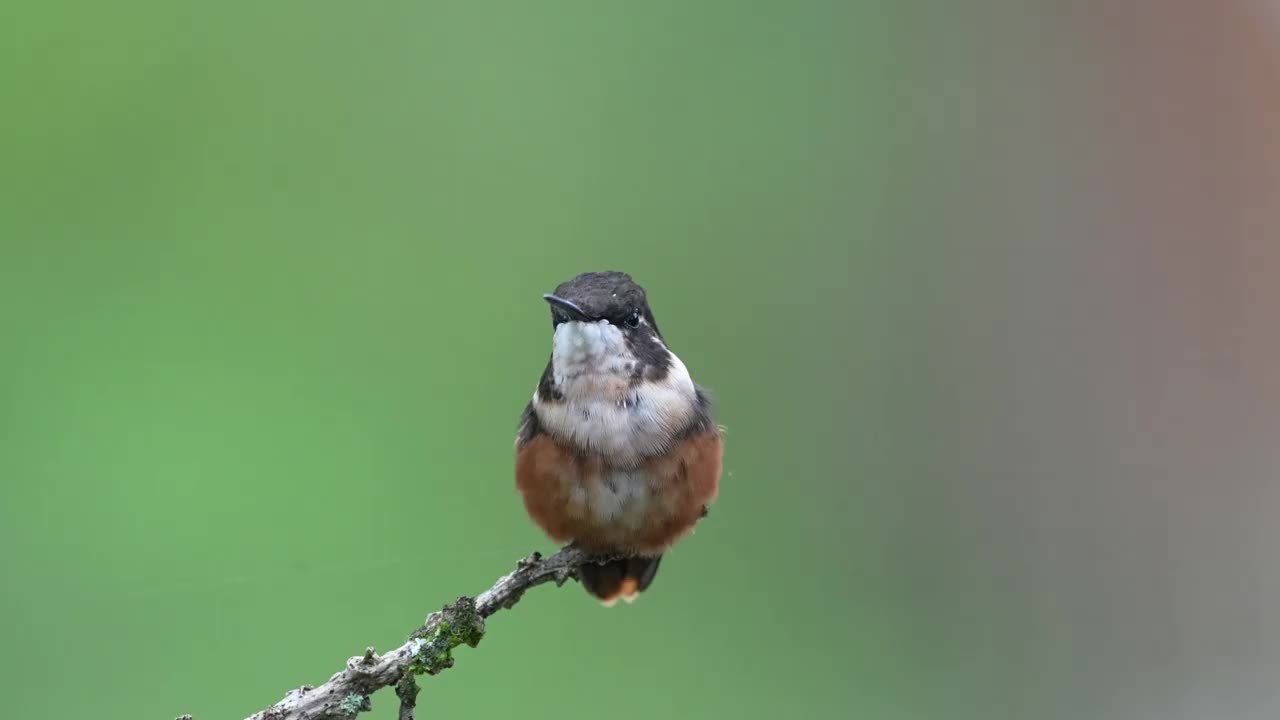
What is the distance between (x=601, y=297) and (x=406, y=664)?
1.94 feet

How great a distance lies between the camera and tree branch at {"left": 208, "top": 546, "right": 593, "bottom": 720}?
114cm

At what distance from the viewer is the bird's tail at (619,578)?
1855 mm

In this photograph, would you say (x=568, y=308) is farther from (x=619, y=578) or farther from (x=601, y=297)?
(x=619, y=578)

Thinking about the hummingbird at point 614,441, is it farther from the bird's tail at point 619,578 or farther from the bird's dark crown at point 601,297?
the bird's tail at point 619,578

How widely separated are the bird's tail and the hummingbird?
14 centimetres

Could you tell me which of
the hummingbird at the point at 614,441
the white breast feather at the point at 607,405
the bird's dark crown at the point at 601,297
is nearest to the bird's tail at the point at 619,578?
the hummingbird at the point at 614,441

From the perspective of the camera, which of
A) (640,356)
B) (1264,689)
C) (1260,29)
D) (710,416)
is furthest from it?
(1260,29)

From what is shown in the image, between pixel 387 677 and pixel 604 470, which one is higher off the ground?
pixel 604 470

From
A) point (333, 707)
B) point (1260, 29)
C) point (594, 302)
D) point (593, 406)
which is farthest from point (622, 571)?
point (1260, 29)

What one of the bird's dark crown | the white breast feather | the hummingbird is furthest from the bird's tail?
the bird's dark crown

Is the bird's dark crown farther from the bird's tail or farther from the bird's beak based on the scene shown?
the bird's tail

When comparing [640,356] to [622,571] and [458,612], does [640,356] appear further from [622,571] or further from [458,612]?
[458,612]

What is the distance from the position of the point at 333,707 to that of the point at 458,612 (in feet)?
0.54

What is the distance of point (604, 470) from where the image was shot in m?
1.64
